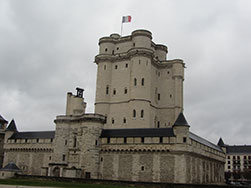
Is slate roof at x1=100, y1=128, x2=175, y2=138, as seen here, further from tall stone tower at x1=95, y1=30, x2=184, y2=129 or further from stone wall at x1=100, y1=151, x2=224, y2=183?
tall stone tower at x1=95, y1=30, x2=184, y2=129

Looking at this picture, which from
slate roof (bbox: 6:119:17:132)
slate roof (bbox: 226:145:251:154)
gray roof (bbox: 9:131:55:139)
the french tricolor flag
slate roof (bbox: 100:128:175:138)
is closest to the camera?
slate roof (bbox: 100:128:175:138)

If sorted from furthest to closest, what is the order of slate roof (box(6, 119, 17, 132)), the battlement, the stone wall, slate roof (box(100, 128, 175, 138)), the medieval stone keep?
1. slate roof (box(6, 119, 17, 132))
2. the battlement
3. slate roof (box(100, 128, 175, 138))
4. the medieval stone keep
5. the stone wall

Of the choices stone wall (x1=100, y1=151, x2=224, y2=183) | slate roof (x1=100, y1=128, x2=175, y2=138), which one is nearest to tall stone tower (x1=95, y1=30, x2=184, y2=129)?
slate roof (x1=100, y1=128, x2=175, y2=138)

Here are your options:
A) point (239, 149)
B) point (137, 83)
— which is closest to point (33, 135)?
point (137, 83)

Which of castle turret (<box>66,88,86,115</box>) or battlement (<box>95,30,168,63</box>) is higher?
battlement (<box>95,30,168,63</box>)

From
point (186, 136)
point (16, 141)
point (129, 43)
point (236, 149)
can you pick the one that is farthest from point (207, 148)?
point (236, 149)

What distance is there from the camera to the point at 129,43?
192 feet

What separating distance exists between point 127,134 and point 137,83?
13.1 m

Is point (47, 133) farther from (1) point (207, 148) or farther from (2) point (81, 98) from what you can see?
(1) point (207, 148)

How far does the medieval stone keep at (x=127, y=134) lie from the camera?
39.7 m

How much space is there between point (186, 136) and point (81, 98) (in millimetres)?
22993

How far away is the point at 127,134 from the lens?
141ft

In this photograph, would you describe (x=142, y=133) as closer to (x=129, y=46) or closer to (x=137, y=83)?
(x=137, y=83)

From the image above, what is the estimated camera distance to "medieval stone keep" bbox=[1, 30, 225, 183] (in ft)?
130
